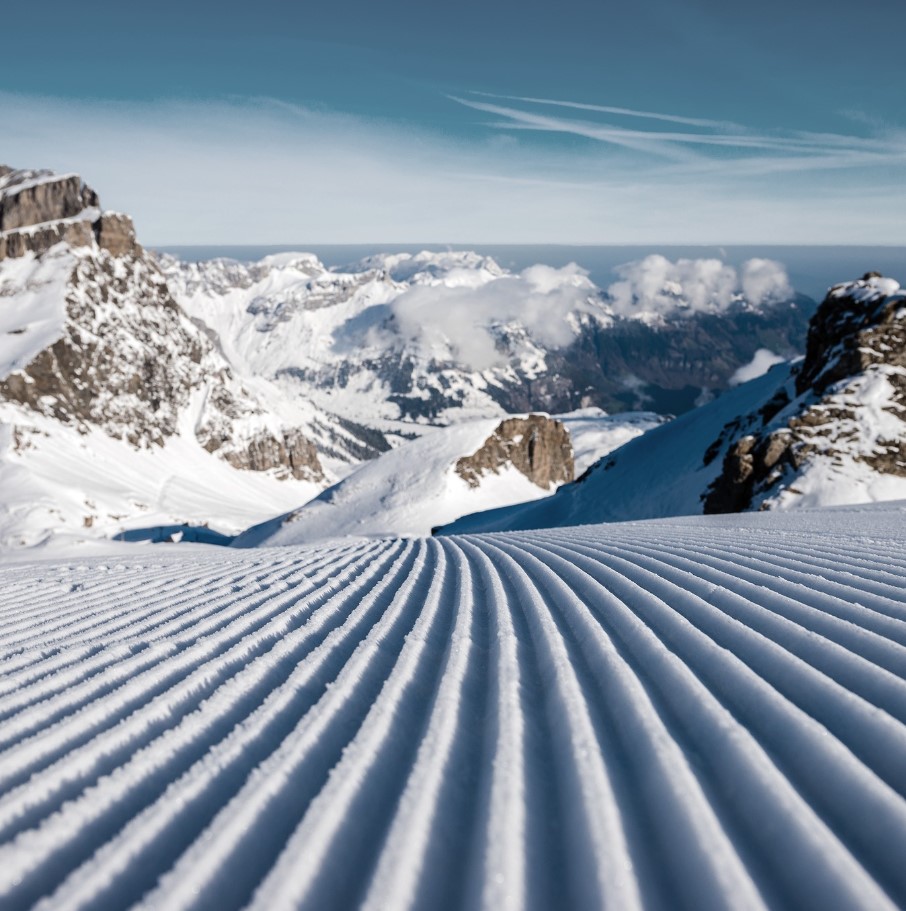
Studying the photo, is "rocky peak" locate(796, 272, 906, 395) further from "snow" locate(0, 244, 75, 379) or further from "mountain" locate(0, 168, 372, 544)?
"snow" locate(0, 244, 75, 379)

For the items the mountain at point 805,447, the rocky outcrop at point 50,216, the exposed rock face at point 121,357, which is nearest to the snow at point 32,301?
the exposed rock face at point 121,357

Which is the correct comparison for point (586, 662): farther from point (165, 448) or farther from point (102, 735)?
point (165, 448)

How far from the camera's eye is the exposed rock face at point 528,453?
6159cm

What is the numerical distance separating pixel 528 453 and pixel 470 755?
2618 inches

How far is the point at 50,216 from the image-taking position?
142m

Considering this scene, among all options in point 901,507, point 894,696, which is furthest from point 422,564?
point 901,507

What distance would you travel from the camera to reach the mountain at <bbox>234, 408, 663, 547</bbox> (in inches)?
2036

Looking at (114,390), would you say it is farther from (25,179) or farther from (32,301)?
(25,179)

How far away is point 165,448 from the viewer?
134625mm

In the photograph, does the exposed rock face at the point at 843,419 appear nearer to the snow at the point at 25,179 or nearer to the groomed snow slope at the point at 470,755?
the groomed snow slope at the point at 470,755

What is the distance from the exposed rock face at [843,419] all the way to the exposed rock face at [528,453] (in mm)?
30056

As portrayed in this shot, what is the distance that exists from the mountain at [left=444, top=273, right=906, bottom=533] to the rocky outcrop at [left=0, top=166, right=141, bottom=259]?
469 feet

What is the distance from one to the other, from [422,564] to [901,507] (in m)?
12.8

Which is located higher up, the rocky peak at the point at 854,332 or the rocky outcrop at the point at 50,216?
the rocky outcrop at the point at 50,216
